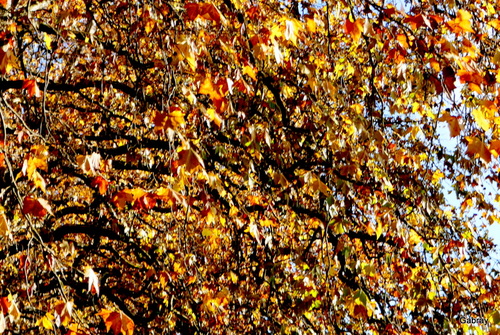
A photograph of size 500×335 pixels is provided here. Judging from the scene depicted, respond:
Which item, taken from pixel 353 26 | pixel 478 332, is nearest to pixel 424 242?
pixel 478 332

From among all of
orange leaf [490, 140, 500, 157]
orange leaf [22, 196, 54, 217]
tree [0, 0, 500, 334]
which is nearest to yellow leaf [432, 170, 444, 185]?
tree [0, 0, 500, 334]

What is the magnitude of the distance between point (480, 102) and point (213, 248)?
5046mm

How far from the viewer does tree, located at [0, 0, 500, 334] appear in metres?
3.05

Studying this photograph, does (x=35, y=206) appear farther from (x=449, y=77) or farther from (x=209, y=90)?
(x=449, y=77)

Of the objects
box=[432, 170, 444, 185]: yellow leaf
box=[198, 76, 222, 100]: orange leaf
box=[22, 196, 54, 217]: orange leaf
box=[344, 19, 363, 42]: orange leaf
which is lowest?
box=[22, 196, 54, 217]: orange leaf

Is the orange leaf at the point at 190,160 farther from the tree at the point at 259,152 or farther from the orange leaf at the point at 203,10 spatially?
the orange leaf at the point at 203,10

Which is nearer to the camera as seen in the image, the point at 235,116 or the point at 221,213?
the point at 221,213

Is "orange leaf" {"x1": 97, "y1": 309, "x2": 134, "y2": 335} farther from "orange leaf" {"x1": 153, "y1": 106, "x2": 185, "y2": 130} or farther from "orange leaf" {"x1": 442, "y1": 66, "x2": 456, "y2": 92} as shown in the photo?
"orange leaf" {"x1": 442, "y1": 66, "x2": 456, "y2": 92}

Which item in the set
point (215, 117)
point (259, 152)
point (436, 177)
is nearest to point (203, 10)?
point (215, 117)

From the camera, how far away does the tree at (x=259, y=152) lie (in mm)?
3049

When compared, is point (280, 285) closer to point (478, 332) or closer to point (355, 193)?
point (355, 193)

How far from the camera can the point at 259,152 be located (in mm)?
4434

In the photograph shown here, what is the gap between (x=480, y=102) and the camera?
2.70 metres

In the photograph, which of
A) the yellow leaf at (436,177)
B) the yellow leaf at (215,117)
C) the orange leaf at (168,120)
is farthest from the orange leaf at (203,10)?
the yellow leaf at (436,177)
